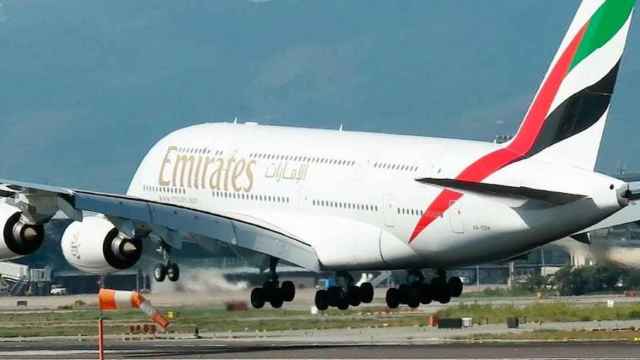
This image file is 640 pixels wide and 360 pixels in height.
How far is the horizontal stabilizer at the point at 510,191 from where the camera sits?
51.8m

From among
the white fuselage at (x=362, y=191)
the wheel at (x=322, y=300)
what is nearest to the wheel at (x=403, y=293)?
the white fuselage at (x=362, y=191)

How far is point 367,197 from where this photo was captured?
5834 centimetres

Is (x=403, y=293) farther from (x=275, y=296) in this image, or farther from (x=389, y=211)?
(x=275, y=296)

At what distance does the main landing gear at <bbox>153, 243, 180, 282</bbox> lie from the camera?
6253 centimetres

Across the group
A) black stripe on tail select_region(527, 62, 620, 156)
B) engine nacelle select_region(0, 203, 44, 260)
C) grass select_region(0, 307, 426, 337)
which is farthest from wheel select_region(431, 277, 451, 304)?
grass select_region(0, 307, 426, 337)

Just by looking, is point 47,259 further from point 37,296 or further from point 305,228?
point 305,228

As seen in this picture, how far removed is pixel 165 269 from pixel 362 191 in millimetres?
8127

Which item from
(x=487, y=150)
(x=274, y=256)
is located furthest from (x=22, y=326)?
(x=487, y=150)

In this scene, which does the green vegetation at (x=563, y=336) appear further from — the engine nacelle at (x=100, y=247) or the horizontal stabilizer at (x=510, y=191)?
the engine nacelle at (x=100, y=247)

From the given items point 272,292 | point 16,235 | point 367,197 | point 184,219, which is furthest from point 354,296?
point 16,235

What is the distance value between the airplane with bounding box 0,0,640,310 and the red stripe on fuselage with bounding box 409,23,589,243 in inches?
1.7

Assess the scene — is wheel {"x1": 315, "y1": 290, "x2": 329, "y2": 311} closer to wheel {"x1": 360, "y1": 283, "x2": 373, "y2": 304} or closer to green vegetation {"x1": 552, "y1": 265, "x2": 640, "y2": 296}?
wheel {"x1": 360, "y1": 283, "x2": 373, "y2": 304}

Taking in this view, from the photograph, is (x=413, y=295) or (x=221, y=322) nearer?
(x=413, y=295)

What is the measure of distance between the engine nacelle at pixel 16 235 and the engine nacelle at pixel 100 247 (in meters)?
2.29
